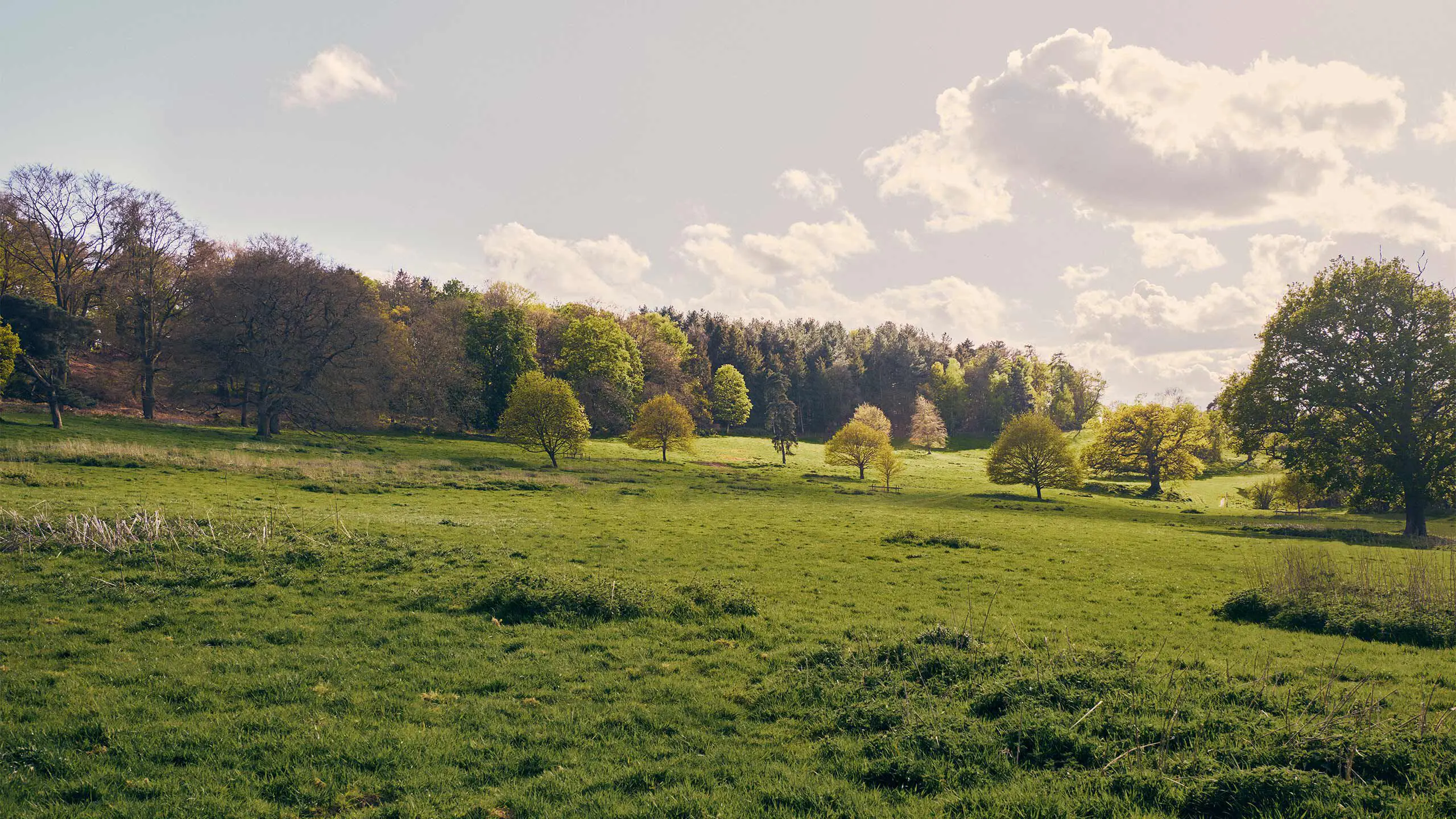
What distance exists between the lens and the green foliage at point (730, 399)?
11350cm

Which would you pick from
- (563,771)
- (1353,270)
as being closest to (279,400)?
(563,771)

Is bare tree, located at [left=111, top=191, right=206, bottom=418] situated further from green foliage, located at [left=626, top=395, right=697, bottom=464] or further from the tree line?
green foliage, located at [left=626, top=395, right=697, bottom=464]

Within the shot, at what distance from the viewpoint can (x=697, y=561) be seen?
74.4 feet

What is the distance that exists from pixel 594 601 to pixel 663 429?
55698 mm

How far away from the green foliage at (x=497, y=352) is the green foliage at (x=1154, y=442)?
68574mm

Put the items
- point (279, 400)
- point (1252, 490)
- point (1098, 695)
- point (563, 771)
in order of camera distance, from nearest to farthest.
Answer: point (563, 771) → point (1098, 695) → point (279, 400) → point (1252, 490)

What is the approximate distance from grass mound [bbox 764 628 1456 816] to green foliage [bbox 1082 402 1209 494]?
6759cm

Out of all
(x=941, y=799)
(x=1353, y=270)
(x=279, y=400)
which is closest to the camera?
(x=941, y=799)

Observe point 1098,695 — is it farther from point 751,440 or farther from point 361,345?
point 751,440

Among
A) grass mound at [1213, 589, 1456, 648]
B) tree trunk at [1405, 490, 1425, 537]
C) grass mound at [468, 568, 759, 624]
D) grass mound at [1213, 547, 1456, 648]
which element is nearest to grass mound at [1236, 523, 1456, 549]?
tree trunk at [1405, 490, 1425, 537]

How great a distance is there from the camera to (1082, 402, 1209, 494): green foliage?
69500 millimetres

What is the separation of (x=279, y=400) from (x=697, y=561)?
5012 cm

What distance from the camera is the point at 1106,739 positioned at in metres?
8.62

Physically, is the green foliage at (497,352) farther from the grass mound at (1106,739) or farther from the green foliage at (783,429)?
the grass mound at (1106,739)
